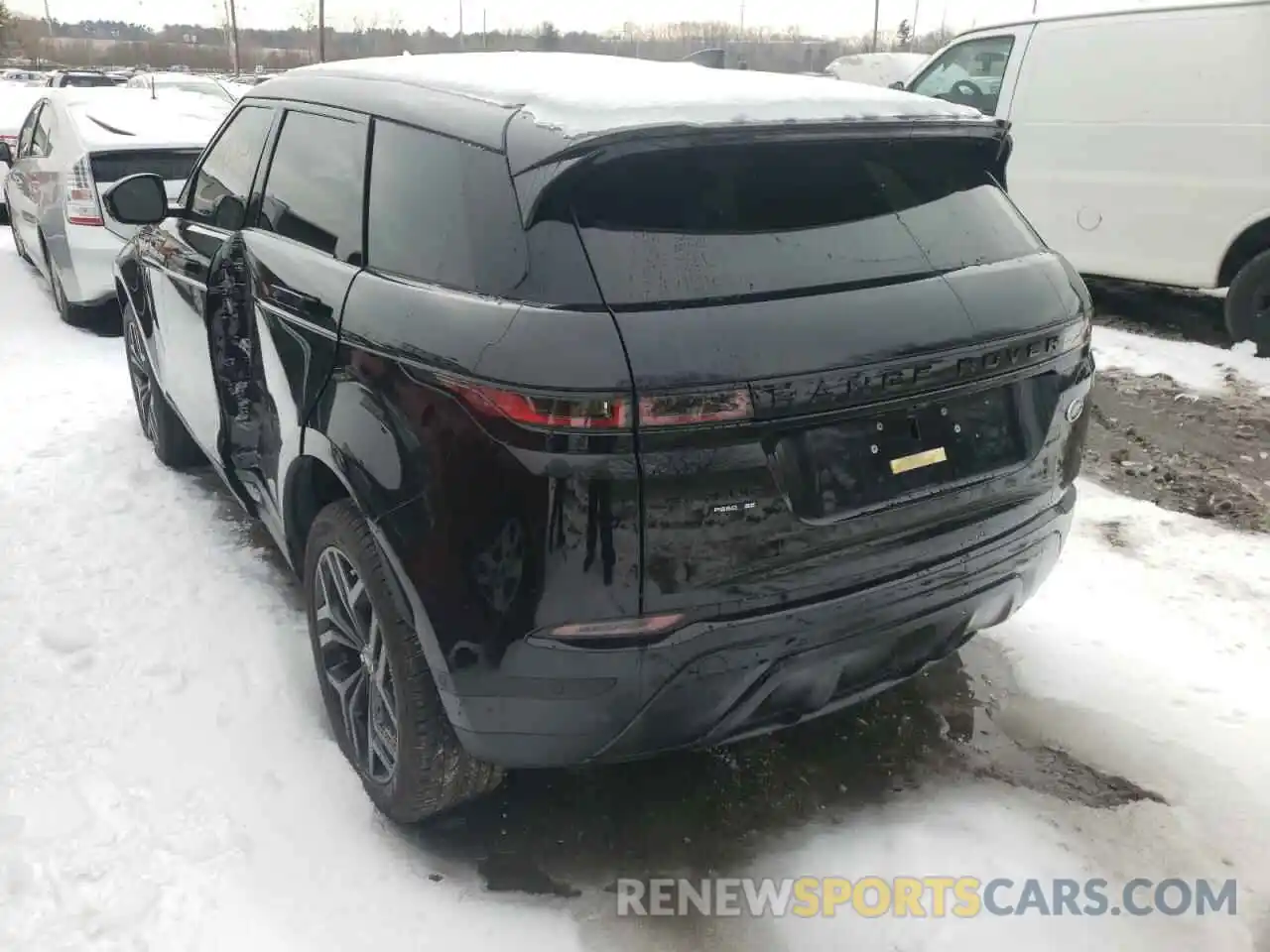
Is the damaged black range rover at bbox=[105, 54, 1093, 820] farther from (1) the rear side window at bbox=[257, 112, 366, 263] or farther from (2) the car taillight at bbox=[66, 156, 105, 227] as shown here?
(2) the car taillight at bbox=[66, 156, 105, 227]

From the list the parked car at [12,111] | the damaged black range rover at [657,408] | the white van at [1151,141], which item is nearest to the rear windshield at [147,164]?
the damaged black range rover at [657,408]

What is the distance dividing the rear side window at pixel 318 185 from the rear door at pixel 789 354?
0.85 metres

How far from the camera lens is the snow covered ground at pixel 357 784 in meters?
2.24

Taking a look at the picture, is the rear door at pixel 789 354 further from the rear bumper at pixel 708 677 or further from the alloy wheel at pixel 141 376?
the alloy wheel at pixel 141 376

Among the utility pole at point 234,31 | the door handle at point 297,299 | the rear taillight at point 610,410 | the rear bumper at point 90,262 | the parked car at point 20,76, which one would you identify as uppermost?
the utility pole at point 234,31

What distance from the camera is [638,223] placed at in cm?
200

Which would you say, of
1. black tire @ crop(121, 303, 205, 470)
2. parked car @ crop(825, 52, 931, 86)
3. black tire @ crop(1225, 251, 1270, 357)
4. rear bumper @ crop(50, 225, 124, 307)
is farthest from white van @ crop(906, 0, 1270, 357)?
parked car @ crop(825, 52, 931, 86)

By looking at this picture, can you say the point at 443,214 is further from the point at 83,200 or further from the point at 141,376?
the point at 83,200

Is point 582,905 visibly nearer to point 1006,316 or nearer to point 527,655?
point 527,655

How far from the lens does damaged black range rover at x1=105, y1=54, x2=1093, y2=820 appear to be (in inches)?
73.9

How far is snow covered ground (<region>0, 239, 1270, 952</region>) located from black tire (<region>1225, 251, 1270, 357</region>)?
2.97m

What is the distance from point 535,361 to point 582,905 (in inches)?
51.5

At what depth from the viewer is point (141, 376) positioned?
4832 millimetres

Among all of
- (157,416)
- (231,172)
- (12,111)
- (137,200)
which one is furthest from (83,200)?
(12,111)
